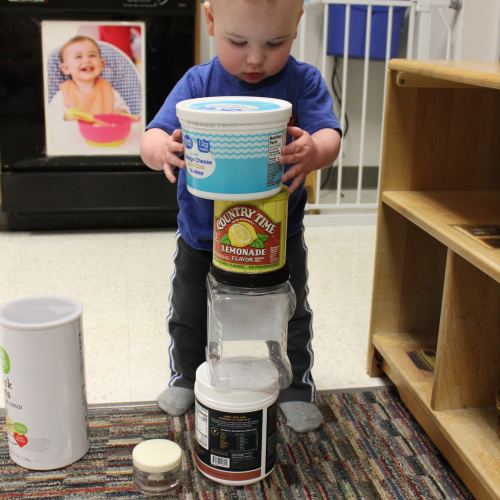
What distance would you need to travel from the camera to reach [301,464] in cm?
110

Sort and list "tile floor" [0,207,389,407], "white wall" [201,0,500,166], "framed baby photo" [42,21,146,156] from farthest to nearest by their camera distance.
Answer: "white wall" [201,0,500,166] → "framed baby photo" [42,21,146,156] → "tile floor" [0,207,389,407]

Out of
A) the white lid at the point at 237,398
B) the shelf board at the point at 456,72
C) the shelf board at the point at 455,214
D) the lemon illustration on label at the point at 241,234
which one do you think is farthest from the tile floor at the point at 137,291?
the shelf board at the point at 456,72

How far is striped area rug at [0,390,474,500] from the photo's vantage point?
1.02 meters

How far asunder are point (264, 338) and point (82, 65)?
1451 mm

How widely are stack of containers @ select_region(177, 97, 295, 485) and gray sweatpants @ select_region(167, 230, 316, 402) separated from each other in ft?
0.11

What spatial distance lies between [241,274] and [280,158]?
0.19 metres

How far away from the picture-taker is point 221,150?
0.81 meters

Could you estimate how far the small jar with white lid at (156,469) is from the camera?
0.99 m

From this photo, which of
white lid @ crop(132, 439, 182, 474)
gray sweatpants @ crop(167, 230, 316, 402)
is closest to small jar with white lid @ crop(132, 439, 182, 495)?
white lid @ crop(132, 439, 182, 474)

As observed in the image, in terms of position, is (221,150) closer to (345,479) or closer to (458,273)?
(458,273)

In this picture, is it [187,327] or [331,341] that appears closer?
[187,327]

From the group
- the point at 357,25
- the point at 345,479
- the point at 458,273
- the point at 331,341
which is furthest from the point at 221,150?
the point at 357,25

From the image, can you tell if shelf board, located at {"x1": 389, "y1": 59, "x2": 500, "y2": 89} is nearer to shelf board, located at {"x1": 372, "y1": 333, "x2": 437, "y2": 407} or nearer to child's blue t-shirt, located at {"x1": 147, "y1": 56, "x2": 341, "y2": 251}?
child's blue t-shirt, located at {"x1": 147, "y1": 56, "x2": 341, "y2": 251}

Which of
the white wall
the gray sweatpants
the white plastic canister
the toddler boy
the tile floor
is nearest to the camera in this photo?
the toddler boy
